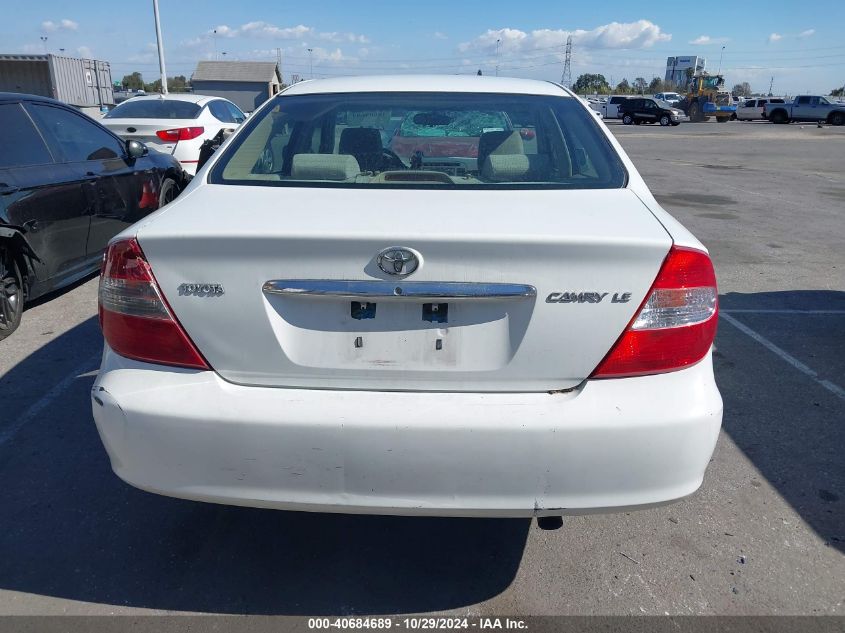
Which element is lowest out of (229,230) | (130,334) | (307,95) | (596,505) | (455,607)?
(455,607)

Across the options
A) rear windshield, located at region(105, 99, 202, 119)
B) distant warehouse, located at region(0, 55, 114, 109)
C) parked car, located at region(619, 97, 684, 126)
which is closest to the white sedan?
rear windshield, located at region(105, 99, 202, 119)

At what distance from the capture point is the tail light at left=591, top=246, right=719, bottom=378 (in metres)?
2.10

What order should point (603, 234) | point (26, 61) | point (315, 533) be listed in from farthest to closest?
point (26, 61) → point (315, 533) → point (603, 234)

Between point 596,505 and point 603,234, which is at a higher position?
point 603,234

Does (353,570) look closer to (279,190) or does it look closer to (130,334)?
(130,334)

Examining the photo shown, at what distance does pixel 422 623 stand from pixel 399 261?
4.14 ft

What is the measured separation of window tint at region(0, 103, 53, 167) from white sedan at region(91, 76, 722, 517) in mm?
3557

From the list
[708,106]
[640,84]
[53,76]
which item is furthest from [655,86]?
[53,76]

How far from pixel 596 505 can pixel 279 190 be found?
1.52 m

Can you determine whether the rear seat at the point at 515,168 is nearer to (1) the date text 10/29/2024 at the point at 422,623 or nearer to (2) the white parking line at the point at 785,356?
(1) the date text 10/29/2024 at the point at 422,623

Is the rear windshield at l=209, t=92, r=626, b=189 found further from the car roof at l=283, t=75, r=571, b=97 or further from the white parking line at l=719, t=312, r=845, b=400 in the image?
the white parking line at l=719, t=312, r=845, b=400

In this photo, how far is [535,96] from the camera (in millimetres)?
3324

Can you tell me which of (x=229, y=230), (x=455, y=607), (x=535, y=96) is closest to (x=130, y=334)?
(x=229, y=230)

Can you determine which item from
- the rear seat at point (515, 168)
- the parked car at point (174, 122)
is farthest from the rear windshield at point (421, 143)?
the parked car at point (174, 122)
